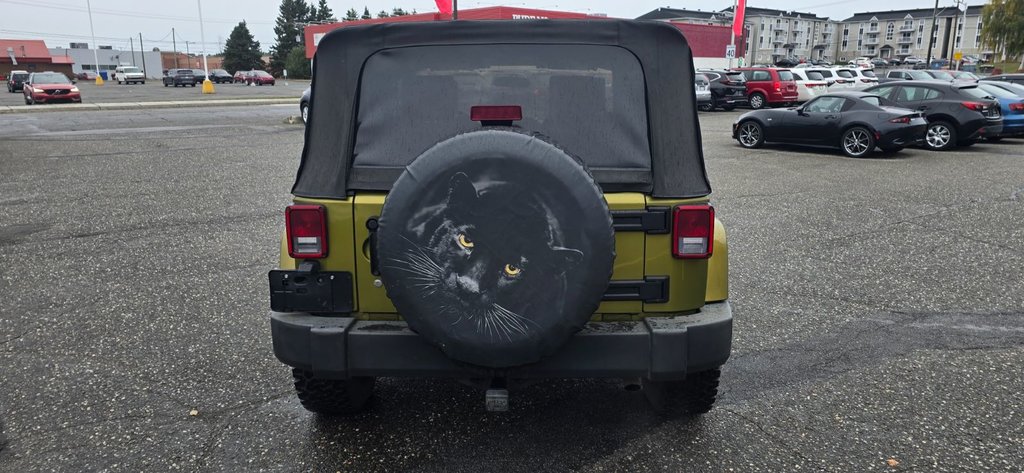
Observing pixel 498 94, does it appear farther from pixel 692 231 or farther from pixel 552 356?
pixel 552 356

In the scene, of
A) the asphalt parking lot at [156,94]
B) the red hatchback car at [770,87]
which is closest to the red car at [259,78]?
the asphalt parking lot at [156,94]

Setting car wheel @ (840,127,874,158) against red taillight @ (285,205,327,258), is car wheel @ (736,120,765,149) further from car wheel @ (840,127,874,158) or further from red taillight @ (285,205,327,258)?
red taillight @ (285,205,327,258)

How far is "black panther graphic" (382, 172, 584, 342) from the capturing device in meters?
2.57

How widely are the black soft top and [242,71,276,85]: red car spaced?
217 ft

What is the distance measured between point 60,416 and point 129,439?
52 centimetres

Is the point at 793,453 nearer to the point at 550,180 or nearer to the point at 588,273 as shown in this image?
the point at 588,273

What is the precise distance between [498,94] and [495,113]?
253 mm

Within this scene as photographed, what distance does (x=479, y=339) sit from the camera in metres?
2.66

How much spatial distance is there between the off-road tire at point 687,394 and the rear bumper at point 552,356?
17.0 inches

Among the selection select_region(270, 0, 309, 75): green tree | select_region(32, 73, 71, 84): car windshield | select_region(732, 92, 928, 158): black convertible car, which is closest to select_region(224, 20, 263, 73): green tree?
select_region(270, 0, 309, 75): green tree

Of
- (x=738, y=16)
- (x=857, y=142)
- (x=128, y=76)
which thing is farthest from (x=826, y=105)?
(x=128, y=76)

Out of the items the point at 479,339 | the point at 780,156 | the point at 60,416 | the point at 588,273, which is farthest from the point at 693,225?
the point at 780,156

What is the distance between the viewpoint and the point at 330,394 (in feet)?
11.3

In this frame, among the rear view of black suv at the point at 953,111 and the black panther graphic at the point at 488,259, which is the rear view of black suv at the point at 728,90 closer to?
the rear view of black suv at the point at 953,111
